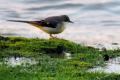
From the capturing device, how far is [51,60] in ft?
39.3

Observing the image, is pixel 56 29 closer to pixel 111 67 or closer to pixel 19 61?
pixel 19 61

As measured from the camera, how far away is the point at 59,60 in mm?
12000

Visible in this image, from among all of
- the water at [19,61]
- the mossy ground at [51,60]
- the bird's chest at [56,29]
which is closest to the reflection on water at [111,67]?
the mossy ground at [51,60]

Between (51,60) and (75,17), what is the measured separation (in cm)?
984

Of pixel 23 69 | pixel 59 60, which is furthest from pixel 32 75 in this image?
pixel 59 60

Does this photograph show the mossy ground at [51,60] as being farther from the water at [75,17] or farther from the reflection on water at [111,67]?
the water at [75,17]

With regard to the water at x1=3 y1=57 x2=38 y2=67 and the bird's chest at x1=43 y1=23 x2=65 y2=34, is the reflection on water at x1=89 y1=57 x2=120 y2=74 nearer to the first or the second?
the water at x1=3 y1=57 x2=38 y2=67

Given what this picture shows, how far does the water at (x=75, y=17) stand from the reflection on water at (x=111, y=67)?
2.95 meters

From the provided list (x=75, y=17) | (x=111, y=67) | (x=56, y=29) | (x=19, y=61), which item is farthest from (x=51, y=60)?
(x=75, y=17)

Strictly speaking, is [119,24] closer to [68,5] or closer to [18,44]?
[68,5]

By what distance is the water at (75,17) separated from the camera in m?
17.7

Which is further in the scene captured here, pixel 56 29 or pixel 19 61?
pixel 56 29

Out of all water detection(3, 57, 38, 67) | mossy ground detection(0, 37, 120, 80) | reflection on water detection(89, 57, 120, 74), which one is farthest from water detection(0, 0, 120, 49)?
water detection(3, 57, 38, 67)

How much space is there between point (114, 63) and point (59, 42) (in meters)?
1.81
